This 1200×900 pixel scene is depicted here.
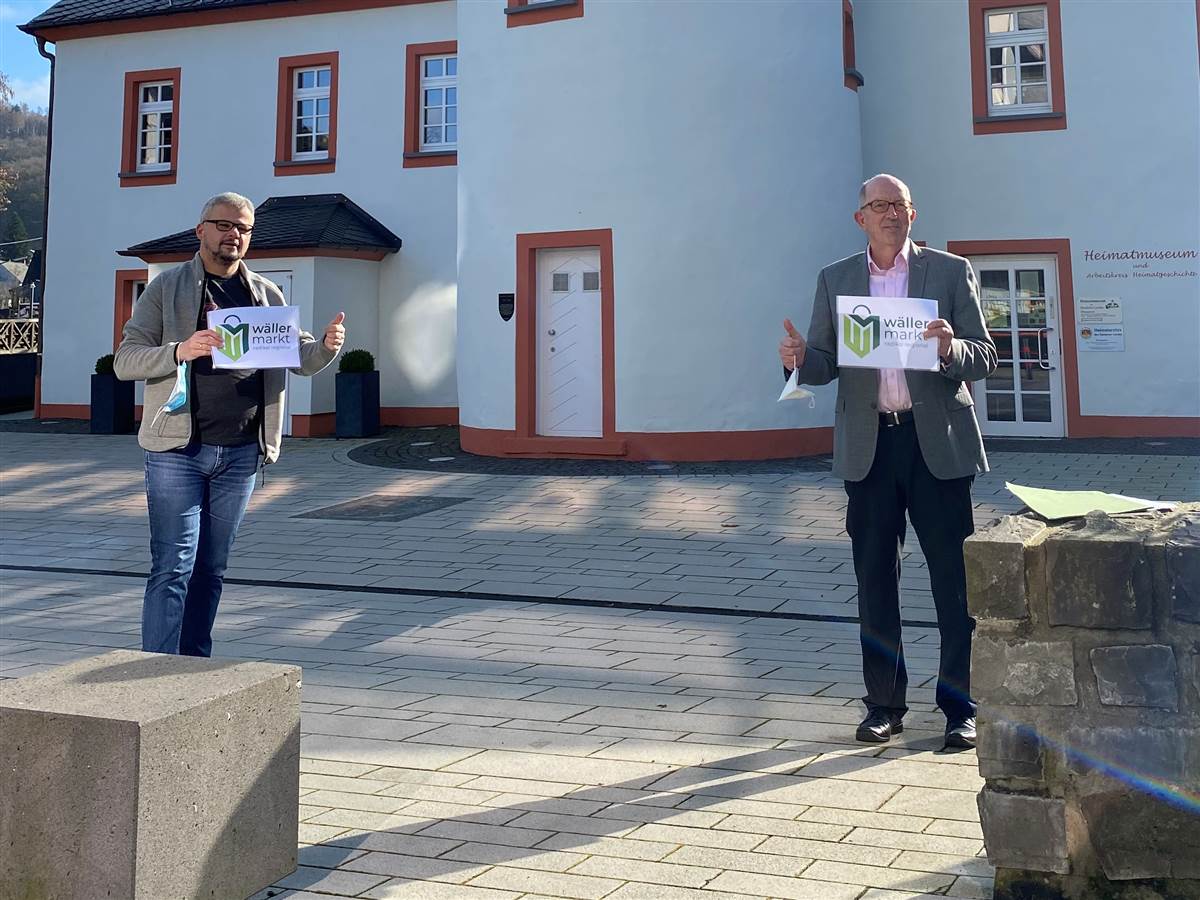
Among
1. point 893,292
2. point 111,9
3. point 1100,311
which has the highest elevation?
point 111,9

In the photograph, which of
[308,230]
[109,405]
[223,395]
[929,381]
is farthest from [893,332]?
[109,405]

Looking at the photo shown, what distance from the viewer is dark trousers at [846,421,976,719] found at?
4594mm

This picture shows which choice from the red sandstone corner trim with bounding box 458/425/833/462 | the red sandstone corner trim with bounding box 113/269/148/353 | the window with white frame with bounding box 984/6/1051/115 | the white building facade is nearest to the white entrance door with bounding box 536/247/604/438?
the white building facade

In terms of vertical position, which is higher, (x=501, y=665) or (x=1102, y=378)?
(x=1102, y=378)

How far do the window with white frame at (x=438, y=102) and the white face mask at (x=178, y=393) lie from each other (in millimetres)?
16202

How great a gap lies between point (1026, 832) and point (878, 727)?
1486 millimetres

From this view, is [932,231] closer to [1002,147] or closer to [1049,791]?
[1002,147]

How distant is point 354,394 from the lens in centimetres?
1842

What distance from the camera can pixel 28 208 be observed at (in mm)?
84000

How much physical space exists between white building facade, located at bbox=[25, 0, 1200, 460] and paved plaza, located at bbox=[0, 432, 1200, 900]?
3.16 meters

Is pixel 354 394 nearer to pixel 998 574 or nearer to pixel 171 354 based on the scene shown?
pixel 171 354

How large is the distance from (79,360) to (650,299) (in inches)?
488

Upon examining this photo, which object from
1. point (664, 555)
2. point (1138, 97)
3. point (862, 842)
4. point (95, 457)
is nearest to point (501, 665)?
point (862, 842)

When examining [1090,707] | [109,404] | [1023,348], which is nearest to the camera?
[1090,707]
